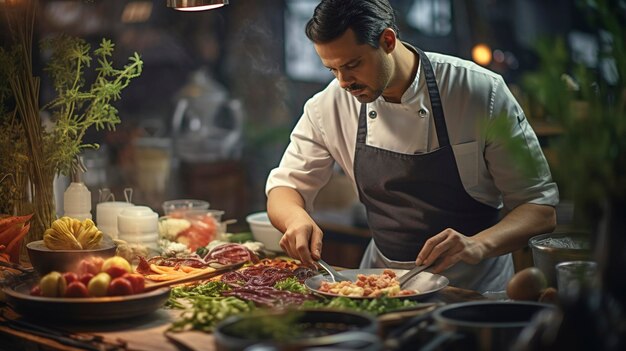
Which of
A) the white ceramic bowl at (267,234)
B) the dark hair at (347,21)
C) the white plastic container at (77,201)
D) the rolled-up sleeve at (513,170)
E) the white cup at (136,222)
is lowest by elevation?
the white ceramic bowl at (267,234)

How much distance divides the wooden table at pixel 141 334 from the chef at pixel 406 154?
0.64m

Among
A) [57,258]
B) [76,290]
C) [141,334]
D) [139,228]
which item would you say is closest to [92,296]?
[76,290]

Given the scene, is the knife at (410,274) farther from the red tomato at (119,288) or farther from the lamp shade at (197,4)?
the lamp shade at (197,4)

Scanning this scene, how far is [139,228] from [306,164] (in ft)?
2.59

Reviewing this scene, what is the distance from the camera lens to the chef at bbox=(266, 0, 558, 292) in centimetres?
345

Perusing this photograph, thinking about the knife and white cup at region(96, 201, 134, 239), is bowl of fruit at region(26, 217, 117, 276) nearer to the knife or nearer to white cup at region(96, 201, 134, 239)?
white cup at region(96, 201, 134, 239)

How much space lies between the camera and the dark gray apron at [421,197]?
3.72m

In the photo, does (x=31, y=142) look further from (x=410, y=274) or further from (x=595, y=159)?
(x=595, y=159)

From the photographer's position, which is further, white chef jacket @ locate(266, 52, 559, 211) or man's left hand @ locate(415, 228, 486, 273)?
white chef jacket @ locate(266, 52, 559, 211)

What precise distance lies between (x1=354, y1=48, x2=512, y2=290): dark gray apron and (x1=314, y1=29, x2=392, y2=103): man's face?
0.31 meters

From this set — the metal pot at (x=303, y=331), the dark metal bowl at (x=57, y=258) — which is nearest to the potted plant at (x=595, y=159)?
the metal pot at (x=303, y=331)

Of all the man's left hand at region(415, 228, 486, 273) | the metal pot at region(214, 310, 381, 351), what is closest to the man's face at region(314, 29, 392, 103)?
the man's left hand at region(415, 228, 486, 273)

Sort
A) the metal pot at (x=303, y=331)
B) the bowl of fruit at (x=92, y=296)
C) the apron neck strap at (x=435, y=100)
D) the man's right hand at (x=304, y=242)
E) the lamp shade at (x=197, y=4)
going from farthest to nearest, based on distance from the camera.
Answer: the apron neck strap at (x=435, y=100) < the lamp shade at (x=197, y=4) < the man's right hand at (x=304, y=242) < the bowl of fruit at (x=92, y=296) < the metal pot at (x=303, y=331)

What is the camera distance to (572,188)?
211cm
